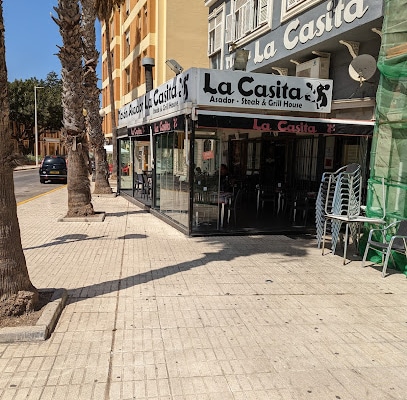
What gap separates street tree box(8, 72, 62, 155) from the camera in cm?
5206

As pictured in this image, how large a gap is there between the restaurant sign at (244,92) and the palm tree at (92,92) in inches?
248

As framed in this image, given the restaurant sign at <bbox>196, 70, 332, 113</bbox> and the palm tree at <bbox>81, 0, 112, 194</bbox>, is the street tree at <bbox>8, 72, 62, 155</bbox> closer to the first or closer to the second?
the palm tree at <bbox>81, 0, 112, 194</bbox>

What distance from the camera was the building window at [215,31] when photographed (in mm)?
16578

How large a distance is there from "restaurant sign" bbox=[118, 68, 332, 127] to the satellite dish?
70cm

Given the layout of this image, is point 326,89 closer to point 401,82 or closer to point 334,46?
point 334,46

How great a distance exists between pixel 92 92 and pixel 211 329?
1347 cm

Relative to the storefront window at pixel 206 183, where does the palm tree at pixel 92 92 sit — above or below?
above

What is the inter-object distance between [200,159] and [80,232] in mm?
3123

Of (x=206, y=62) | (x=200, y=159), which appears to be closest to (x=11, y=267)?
(x=200, y=159)

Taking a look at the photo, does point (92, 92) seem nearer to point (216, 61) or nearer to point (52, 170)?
point (216, 61)

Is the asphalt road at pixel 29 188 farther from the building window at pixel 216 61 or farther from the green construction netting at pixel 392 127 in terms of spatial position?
the green construction netting at pixel 392 127

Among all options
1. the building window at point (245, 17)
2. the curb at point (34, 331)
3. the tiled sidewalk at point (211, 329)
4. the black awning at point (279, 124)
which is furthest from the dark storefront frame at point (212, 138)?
the curb at point (34, 331)

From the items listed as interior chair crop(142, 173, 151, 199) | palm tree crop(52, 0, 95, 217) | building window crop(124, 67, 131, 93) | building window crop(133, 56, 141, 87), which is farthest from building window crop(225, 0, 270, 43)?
building window crop(124, 67, 131, 93)

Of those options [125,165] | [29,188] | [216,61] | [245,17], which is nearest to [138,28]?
[216,61]
